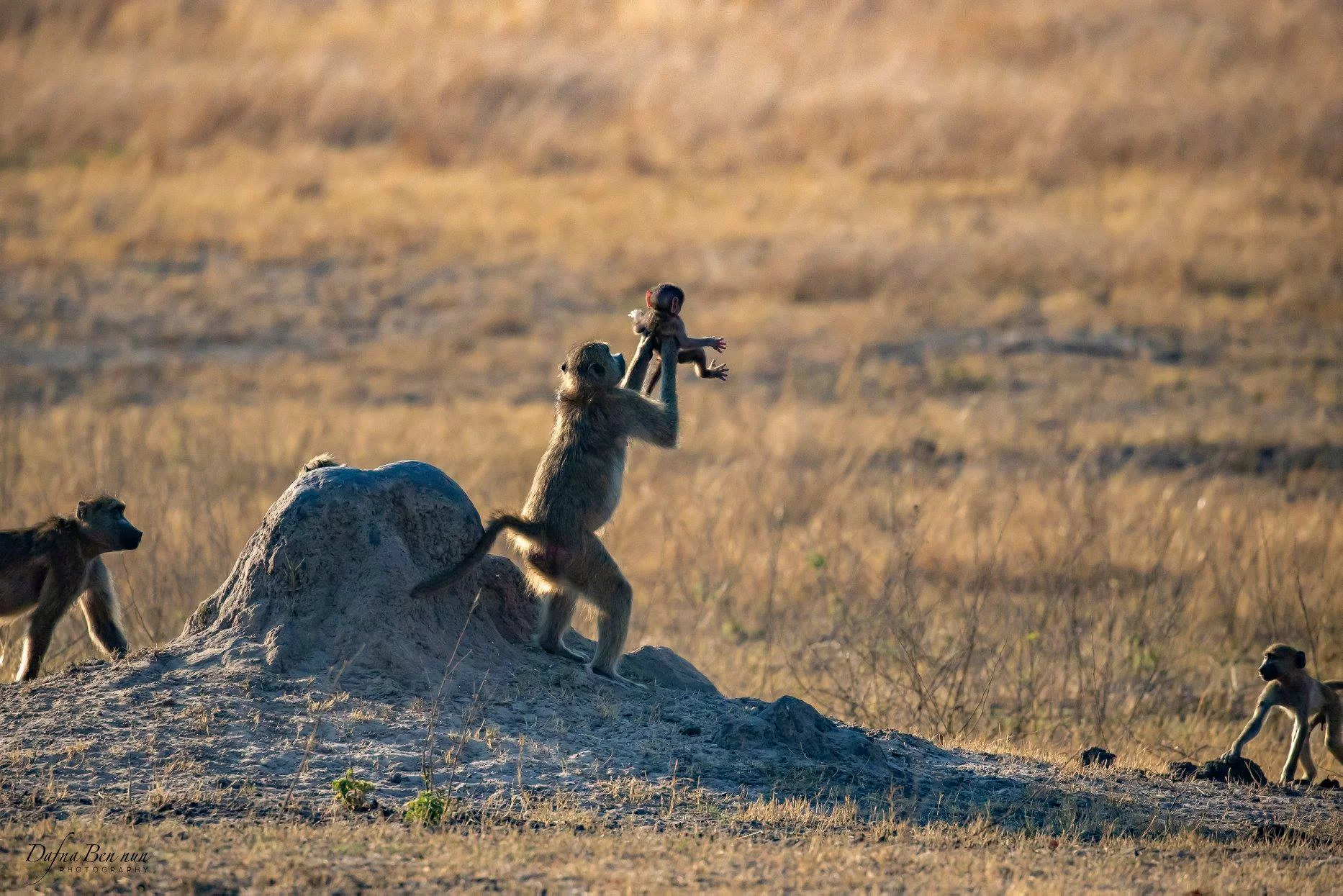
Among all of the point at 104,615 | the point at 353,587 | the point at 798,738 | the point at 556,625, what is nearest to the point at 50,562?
the point at 104,615

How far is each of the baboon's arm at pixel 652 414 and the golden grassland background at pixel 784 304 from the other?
240 cm

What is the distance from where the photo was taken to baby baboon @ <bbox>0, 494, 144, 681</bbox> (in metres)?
7.99

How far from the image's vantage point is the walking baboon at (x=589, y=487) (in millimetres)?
7875

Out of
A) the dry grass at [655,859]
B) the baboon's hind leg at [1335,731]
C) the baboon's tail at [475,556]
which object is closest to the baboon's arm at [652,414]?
the baboon's tail at [475,556]

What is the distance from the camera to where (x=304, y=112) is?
37.8 metres

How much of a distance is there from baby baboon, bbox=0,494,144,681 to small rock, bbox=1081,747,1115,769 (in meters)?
4.97

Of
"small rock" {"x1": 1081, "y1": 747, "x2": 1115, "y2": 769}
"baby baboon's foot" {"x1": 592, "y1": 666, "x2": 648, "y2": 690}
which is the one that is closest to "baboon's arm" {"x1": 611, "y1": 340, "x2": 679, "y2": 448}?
"baby baboon's foot" {"x1": 592, "y1": 666, "x2": 648, "y2": 690}

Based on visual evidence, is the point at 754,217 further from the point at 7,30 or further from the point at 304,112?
the point at 7,30

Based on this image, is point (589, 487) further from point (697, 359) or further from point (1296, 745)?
point (1296, 745)

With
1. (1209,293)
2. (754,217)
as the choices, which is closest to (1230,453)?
(1209,293)

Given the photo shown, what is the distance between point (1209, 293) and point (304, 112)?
852 inches

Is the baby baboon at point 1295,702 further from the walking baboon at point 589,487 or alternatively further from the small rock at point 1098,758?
the walking baboon at point 589,487

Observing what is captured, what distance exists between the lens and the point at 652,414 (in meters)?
7.97

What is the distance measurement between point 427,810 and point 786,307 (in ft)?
62.6
